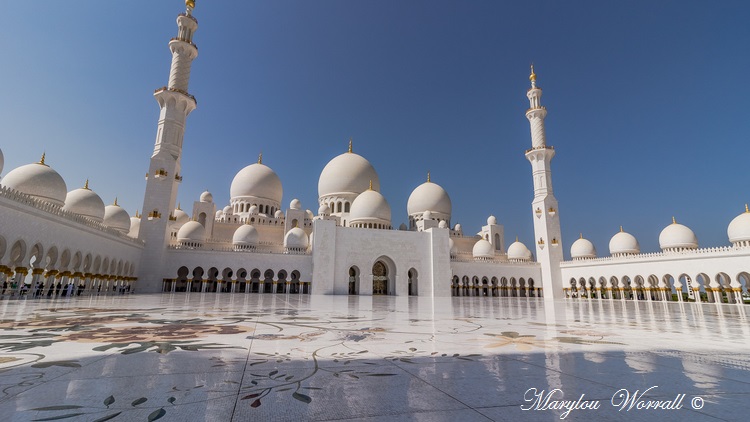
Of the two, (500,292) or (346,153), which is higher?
(346,153)

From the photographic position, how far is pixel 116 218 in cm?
2527

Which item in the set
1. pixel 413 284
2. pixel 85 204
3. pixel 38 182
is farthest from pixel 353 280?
pixel 38 182

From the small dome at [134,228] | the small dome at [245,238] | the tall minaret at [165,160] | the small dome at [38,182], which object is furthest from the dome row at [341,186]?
the small dome at [38,182]

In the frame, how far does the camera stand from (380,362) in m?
2.92

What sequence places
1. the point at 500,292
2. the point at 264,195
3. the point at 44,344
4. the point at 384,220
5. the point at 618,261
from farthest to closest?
the point at 264,195 → the point at 500,292 → the point at 384,220 → the point at 618,261 → the point at 44,344

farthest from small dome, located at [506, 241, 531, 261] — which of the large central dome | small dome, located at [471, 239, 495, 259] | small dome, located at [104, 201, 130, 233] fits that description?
small dome, located at [104, 201, 130, 233]

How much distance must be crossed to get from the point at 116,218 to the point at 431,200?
25.4 m

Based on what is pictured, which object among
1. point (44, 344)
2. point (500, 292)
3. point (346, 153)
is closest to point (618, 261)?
point (500, 292)

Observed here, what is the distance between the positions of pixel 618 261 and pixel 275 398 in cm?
2986

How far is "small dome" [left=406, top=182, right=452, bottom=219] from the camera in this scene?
35375mm

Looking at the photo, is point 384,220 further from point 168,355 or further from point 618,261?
point 168,355

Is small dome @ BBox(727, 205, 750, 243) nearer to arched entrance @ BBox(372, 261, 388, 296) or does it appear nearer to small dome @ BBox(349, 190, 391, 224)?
small dome @ BBox(349, 190, 391, 224)

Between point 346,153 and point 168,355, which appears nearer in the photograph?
point 168,355

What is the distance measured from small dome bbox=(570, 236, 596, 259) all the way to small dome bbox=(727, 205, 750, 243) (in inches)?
373
